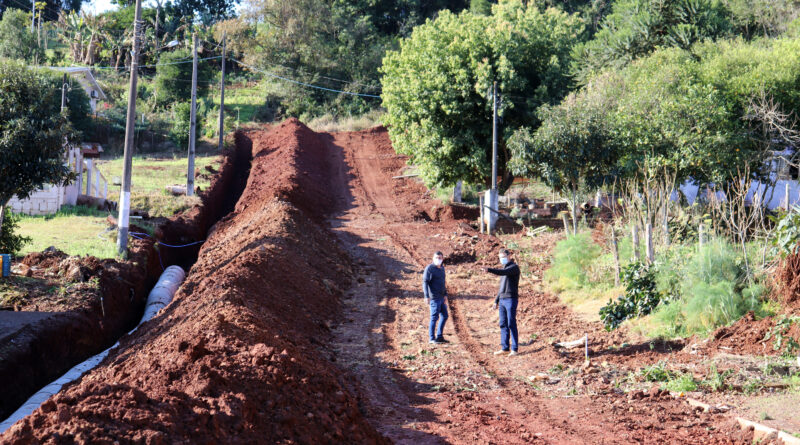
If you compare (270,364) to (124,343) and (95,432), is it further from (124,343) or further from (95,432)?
(124,343)

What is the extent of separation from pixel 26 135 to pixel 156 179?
669 inches

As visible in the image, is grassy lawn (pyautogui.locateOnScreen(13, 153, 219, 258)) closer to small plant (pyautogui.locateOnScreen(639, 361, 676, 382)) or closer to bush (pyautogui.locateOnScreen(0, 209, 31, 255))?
bush (pyautogui.locateOnScreen(0, 209, 31, 255))

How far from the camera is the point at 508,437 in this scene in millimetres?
7176

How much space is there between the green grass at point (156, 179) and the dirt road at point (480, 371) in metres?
9.51

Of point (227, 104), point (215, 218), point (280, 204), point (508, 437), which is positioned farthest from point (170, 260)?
point (227, 104)

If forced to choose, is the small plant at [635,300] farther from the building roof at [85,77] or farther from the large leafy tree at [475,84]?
the building roof at [85,77]

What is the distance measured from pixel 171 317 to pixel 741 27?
2779 cm

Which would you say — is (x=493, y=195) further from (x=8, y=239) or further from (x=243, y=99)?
(x=243, y=99)

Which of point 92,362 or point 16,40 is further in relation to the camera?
point 16,40

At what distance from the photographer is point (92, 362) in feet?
41.5

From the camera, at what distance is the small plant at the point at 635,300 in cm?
1203

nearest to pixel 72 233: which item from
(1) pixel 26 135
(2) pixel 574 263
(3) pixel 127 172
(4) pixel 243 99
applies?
(3) pixel 127 172

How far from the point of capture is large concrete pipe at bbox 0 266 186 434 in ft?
33.6

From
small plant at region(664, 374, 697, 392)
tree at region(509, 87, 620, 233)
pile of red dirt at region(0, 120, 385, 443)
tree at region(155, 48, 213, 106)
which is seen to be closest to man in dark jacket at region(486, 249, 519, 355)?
small plant at region(664, 374, 697, 392)
